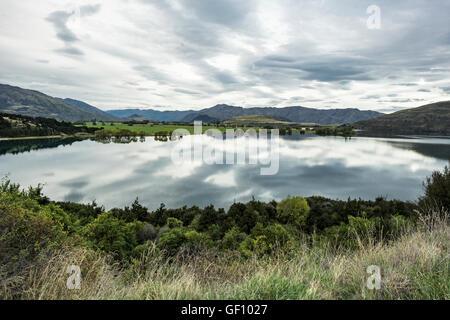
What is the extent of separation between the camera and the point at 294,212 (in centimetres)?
2469

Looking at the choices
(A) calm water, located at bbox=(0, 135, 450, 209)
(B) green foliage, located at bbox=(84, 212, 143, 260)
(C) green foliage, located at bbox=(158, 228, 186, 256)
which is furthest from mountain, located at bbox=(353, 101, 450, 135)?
(B) green foliage, located at bbox=(84, 212, 143, 260)

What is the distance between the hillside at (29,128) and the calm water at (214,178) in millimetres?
53478

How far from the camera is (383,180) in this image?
4706cm

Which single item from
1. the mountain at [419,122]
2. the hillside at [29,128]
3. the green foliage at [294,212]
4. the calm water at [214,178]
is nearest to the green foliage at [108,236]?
the green foliage at [294,212]

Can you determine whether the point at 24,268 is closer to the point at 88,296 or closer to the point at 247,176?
the point at 88,296

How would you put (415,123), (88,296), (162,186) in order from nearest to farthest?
(88,296)
(162,186)
(415,123)

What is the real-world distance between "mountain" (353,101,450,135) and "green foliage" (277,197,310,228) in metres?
154

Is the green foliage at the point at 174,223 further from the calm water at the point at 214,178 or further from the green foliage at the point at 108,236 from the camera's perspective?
the calm water at the point at 214,178

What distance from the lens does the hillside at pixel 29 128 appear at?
363ft

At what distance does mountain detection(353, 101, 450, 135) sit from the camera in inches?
5305

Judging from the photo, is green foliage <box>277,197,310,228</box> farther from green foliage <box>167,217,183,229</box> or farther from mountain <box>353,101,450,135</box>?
mountain <box>353,101,450,135</box>

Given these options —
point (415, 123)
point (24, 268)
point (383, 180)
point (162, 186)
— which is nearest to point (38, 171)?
point (162, 186)
